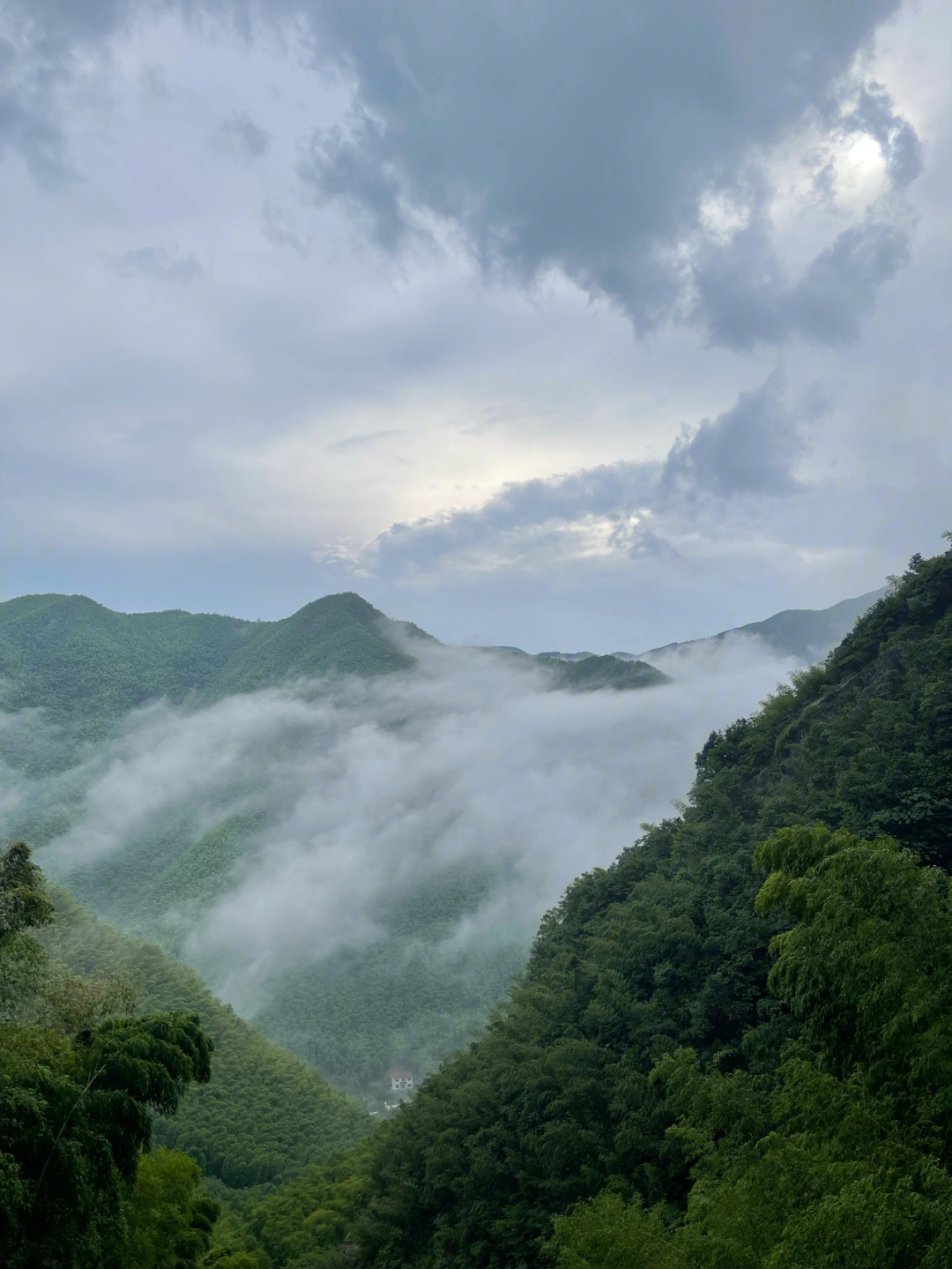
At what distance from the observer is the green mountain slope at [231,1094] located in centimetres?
4256

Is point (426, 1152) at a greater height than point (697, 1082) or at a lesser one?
lesser

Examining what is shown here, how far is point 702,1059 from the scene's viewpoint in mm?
17531

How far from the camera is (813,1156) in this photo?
329 inches

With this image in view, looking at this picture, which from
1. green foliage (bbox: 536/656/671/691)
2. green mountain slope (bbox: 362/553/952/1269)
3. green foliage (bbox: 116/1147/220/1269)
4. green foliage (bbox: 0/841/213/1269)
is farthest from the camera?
green foliage (bbox: 536/656/671/691)

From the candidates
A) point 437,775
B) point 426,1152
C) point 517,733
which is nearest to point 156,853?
point 437,775

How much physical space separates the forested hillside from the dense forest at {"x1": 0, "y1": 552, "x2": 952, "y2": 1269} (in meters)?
0.04

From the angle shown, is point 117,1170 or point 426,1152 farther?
point 426,1152

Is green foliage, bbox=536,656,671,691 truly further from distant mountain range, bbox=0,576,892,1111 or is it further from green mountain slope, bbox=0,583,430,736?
green mountain slope, bbox=0,583,430,736

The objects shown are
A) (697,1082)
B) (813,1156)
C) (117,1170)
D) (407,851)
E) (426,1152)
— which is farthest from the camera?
(407,851)

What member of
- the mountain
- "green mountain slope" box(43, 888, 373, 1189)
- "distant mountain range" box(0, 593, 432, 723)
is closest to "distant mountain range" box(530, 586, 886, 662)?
the mountain

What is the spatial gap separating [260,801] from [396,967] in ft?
196

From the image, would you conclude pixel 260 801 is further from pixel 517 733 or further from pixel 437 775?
pixel 517 733

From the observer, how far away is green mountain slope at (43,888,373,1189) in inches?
1676

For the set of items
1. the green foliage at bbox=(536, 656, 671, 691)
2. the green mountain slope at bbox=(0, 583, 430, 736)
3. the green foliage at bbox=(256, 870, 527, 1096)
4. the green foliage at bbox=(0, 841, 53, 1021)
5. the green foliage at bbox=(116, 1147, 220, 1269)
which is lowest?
the green foliage at bbox=(256, 870, 527, 1096)
